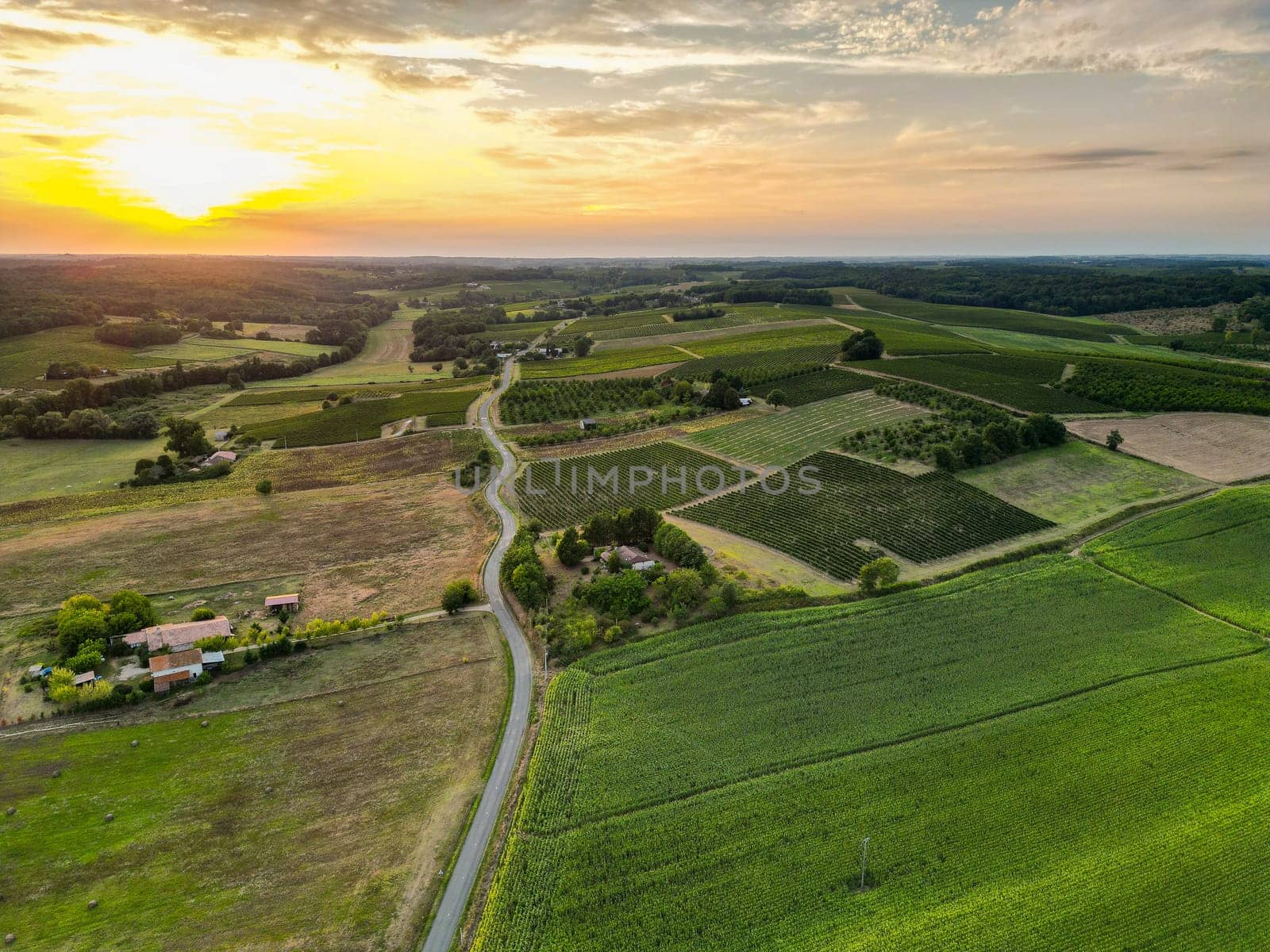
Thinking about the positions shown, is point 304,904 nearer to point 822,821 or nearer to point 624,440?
point 822,821

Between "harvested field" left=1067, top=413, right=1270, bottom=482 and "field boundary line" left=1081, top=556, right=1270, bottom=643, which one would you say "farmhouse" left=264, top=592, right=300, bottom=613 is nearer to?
"field boundary line" left=1081, top=556, right=1270, bottom=643

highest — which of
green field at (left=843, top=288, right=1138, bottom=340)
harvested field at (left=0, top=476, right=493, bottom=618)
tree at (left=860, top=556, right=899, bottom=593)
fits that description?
green field at (left=843, top=288, right=1138, bottom=340)

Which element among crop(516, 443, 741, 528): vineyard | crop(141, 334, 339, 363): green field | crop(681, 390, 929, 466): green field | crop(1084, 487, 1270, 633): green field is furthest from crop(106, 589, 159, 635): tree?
crop(141, 334, 339, 363): green field

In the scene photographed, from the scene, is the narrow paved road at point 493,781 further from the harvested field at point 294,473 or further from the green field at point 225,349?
the green field at point 225,349

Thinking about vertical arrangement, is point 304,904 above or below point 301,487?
below

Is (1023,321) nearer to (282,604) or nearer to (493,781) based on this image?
(493,781)

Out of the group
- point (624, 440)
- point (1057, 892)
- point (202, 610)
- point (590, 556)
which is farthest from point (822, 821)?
point (624, 440)
